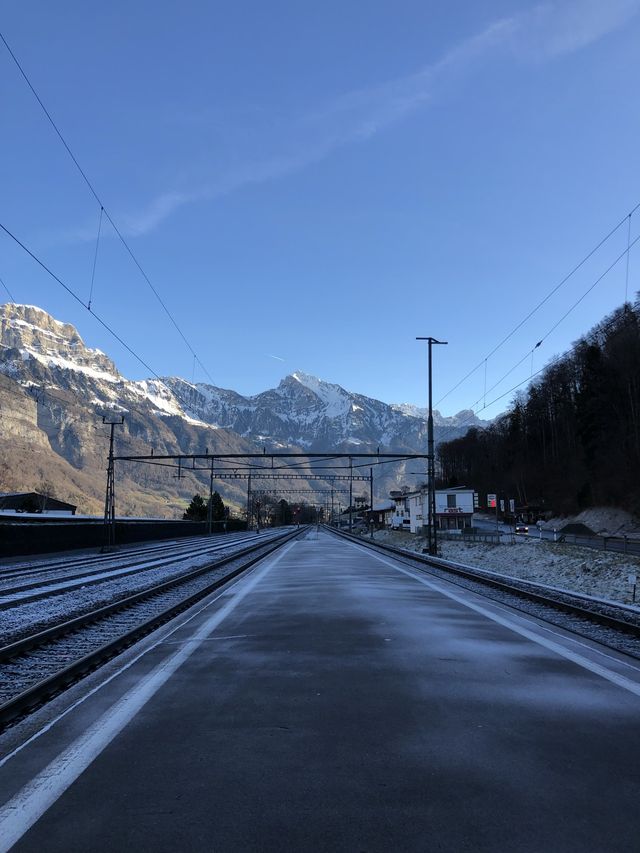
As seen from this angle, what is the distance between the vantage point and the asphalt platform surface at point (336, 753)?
346 cm

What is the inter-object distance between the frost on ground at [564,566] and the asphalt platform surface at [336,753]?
35.5 feet

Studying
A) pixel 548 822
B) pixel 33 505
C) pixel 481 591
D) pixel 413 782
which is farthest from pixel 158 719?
pixel 33 505

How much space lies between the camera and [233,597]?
14.8 meters

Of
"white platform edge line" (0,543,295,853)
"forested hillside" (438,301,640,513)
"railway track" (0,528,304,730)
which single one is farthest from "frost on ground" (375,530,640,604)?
"forested hillside" (438,301,640,513)

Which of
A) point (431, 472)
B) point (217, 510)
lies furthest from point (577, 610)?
point (217, 510)

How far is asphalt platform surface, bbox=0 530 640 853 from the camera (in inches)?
136

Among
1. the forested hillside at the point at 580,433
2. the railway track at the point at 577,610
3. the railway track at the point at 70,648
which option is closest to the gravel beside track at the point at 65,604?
the railway track at the point at 70,648

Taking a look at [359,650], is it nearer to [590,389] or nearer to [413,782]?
[413,782]

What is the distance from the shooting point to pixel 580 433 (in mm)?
80000

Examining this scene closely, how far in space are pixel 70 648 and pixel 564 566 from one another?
21.6 meters

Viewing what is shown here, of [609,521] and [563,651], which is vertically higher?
[609,521]

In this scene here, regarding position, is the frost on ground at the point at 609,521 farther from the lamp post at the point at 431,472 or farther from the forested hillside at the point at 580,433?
the lamp post at the point at 431,472

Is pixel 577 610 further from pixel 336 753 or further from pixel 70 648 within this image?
pixel 336 753

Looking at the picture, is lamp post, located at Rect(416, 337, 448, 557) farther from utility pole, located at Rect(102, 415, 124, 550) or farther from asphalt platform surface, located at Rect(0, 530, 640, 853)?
asphalt platform surface, located at Rect(0, 530, 640, 853)
